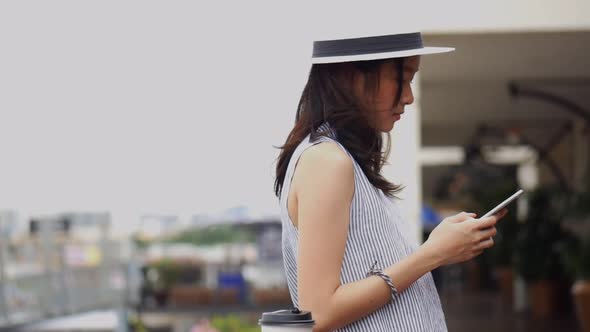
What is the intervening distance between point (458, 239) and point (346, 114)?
0.32 meters

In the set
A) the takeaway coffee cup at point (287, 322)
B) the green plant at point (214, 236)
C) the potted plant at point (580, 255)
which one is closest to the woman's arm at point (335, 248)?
the takeaway coffee cup at point (287, 322)

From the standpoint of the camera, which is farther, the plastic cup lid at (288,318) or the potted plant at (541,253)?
the potted plant at (541,253)

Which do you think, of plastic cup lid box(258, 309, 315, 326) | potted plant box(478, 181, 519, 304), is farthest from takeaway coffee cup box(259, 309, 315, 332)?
potted plant box(478, 181, 519, 304)

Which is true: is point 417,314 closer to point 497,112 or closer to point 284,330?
point 284,330

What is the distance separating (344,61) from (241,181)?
5.75 metres

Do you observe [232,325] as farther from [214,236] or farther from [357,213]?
[357,213]

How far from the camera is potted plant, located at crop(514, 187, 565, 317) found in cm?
1625

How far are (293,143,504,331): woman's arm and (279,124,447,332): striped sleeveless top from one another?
37mm

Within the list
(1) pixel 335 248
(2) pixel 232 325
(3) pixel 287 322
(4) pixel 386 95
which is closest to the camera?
(3) pixel 287 322

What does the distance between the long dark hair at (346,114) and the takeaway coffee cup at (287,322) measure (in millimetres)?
343

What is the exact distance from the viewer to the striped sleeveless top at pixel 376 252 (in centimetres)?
221

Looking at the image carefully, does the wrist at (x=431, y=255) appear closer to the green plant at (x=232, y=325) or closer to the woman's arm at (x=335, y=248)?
the woman's arm at (x=335, y=248)

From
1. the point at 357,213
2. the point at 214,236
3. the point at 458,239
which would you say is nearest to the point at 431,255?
the point at 458,239

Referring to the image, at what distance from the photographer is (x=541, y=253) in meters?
16.3
